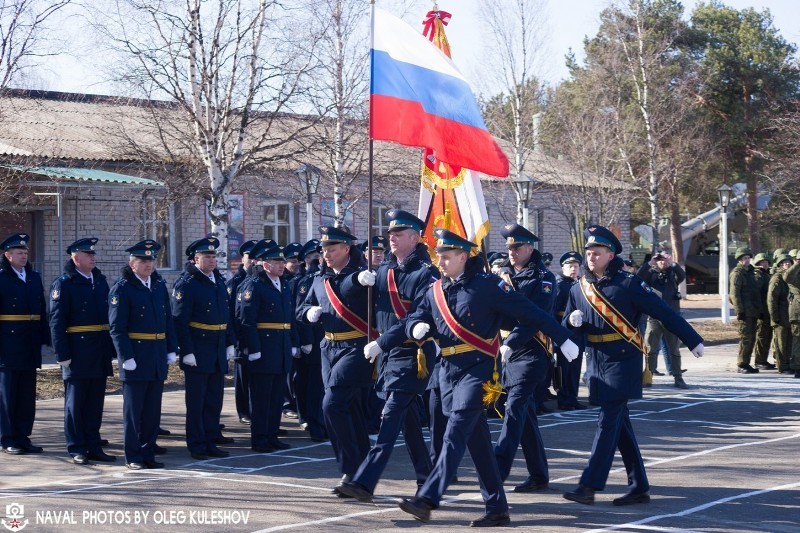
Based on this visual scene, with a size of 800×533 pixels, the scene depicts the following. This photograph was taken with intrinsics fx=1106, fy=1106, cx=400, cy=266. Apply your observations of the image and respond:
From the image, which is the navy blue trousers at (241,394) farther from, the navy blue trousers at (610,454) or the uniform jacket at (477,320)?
the navy blue trousers at (610,454)

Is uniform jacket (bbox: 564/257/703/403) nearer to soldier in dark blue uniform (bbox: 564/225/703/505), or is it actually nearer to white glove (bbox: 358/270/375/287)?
soldier in dark blue uniform (bbox: 564/225/703/505)

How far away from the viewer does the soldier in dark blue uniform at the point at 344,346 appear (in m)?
8.53

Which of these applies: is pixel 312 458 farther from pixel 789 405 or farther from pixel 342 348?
pixel 789 405

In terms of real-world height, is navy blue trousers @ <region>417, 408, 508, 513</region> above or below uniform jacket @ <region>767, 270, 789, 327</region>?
below

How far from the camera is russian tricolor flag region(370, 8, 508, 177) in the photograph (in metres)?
9.16

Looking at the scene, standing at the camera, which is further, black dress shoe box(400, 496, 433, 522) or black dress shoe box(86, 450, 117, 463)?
black dress shoe box(86, 450, 117, 463)

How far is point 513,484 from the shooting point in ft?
29.6

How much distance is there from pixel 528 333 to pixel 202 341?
350cm

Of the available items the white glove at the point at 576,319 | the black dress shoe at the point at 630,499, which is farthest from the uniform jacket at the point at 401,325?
the black dress shoe at the point at 630,499

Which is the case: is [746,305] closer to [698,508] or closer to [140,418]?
[698,508]

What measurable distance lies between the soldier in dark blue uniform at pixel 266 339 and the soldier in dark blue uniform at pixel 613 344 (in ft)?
11.4

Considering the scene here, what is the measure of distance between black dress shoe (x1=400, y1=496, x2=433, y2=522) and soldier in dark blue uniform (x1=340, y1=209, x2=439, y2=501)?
570 millimetres

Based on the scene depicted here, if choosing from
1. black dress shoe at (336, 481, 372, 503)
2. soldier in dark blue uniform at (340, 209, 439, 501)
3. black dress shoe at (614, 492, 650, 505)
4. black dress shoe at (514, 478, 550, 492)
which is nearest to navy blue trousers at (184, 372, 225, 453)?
soldier in dark blue uniform at (340, 209, 439, 501)

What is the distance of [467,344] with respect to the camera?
7633 mm
